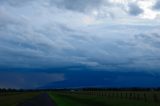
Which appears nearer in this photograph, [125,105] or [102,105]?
[125,105]

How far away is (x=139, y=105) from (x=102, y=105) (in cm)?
1230

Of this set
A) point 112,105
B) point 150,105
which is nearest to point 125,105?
point 112,105

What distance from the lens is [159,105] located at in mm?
37938

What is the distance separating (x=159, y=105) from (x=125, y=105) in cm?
1005

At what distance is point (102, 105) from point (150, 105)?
1543 cm

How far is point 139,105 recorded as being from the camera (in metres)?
42.7

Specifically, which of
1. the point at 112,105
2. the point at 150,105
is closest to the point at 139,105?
the point at 150,105

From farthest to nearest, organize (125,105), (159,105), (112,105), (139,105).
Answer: (112,105) < (125,105) < (139,105) < (159,105)

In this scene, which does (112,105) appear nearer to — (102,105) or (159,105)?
(102,105)

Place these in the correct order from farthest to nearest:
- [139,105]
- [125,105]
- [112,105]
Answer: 1. [112,105]
2. [125,105]
3. [139,105]

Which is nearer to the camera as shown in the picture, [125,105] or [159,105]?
[159,105]

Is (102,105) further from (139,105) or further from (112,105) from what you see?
(139,105)

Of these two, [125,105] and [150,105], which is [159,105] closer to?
[150,105]

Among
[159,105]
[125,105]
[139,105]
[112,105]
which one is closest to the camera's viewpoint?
[159,105]
